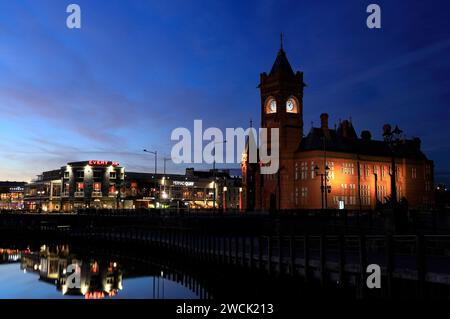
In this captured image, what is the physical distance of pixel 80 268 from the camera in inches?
2080

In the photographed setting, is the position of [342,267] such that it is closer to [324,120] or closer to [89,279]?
[89,279]

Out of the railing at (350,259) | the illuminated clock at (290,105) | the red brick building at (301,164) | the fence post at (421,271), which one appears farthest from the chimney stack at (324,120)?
the fence post at (421,271)

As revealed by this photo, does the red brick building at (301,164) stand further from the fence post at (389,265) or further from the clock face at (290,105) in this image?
the fence post at (389,265)

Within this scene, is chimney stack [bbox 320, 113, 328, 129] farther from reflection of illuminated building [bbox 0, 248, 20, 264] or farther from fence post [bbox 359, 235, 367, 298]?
fence post [bbox 359, 235, 367, 298]

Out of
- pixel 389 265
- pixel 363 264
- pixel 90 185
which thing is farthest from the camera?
pixel 90 185

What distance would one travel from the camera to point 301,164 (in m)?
104

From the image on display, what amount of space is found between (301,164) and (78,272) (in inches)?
2498

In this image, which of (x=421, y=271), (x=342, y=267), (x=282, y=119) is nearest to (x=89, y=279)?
(x=342, y=267)

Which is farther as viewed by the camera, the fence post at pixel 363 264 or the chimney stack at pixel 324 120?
the chimney stack at pixel 324 120

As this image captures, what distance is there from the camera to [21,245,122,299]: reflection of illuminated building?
131ft

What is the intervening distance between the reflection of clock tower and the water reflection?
52427 mm

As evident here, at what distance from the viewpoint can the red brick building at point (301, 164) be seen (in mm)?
102125

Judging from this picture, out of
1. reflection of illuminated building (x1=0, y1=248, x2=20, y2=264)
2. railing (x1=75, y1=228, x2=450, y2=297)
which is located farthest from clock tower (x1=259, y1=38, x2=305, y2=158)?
railing (x1=75, y1=228, x2=450, y2=297)

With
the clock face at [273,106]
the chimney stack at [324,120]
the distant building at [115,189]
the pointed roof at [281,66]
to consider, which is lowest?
the distant building at [115,189]
